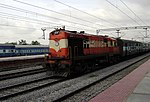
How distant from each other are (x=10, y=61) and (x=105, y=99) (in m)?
19.6

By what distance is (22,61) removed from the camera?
94.0 ft

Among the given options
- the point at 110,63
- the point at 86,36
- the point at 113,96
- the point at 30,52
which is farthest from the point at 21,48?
the point at 113,96

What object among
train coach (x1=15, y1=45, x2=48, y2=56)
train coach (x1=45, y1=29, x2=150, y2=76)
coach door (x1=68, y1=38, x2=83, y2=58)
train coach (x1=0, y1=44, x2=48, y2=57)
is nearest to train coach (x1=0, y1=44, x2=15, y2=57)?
train coach (x1=0, y1=44, x2=48, y2=57)

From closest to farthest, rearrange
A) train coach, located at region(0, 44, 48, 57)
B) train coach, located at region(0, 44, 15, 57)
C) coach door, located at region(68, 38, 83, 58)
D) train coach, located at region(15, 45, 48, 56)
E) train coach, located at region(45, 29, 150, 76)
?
train coach, located at region(45, 29, 150, 76) < coach door, located at region(68, 38, 83, 58) < train coach, located at region(0, 44, 15, 57) < train coach, located at region(0, 44, 48, 57) < train coach, located at region(15, 45, 48, 56)

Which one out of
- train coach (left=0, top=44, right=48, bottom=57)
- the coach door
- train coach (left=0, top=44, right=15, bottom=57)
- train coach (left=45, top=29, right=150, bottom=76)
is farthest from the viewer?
train coach (left=0, top=44, right=48, bottom=57)

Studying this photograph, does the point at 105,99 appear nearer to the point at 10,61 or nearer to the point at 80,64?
the point at 80,64

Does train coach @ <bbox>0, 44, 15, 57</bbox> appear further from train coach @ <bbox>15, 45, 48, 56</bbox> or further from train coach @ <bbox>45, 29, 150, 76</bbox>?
train coach @ <bbox>45, 29, 150, 76</bbox>

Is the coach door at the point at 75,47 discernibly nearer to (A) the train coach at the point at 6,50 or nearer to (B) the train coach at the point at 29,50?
(A) the train coach at the point at 6,50

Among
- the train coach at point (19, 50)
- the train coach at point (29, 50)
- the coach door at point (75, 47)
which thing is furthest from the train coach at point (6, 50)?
the coach door at point (75, 47)

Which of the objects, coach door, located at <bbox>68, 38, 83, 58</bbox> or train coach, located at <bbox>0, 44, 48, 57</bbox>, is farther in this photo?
train coach, located at <bbox>0, 44, 48, 57</bbox>

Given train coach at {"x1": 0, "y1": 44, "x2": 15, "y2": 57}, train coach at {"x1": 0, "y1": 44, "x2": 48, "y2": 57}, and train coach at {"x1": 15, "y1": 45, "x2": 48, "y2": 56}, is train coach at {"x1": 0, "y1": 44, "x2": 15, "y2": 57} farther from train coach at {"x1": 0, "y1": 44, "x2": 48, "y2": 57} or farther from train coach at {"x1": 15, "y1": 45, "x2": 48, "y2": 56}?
train coach at {"x1": 15, "y1": 45, "x2": 48, "y2": 56}

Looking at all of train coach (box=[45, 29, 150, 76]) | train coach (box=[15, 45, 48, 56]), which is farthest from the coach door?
train coach (box=[15, 45, 48, 56])

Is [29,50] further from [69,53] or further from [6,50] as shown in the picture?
[69,53]

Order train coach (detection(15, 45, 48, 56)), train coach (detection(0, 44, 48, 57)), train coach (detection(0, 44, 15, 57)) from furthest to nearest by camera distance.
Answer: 1. train coach (detection(15, 45, 48, 56))
2. train coach (detection(0, 44, 48, 57))
3. train coach (detection(0, 44, 15, 57))
